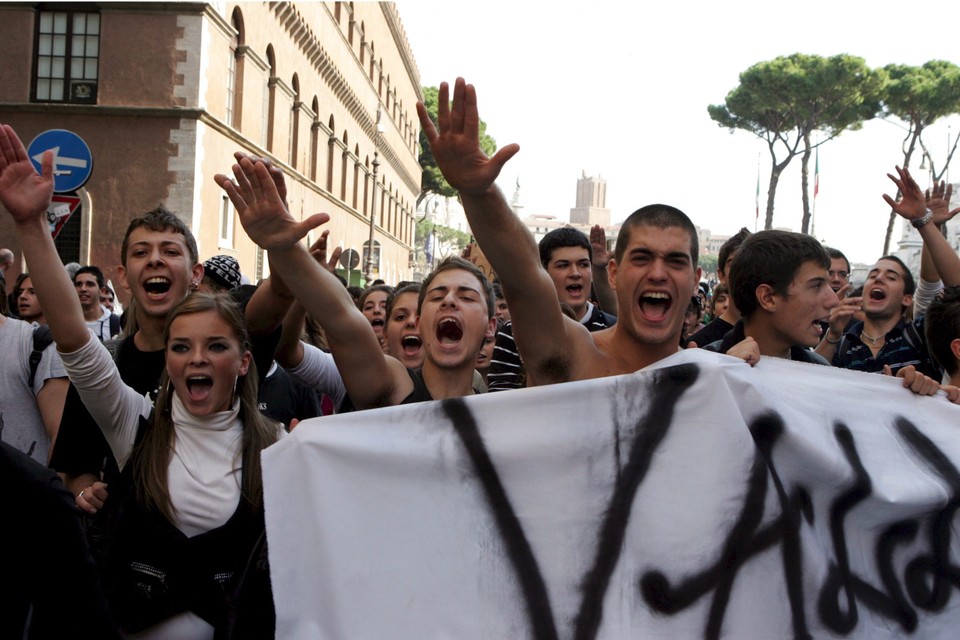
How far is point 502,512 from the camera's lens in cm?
242

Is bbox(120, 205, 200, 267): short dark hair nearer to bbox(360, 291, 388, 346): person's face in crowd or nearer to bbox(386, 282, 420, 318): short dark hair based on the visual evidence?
bbox(386, 282, 420, 318): short dark hair

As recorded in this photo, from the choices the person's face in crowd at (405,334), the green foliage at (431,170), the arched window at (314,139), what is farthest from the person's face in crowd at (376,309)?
the green foliage at (431,170)

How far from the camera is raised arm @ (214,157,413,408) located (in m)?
2.92

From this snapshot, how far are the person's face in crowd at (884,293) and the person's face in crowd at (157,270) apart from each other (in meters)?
3.54

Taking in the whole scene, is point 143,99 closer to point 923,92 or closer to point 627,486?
point 627,486

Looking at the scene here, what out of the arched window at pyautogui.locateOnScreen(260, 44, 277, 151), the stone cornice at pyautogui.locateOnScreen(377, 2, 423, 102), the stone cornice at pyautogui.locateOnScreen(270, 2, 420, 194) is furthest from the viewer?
the stone cornice at pyautogui.locateOnScreen(377, 2, 423, 102)

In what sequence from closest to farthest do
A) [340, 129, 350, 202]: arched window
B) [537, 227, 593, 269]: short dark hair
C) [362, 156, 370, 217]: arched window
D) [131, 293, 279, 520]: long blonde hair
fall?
[131, 293, 279, 520]: long blonde hair → [537, 227, 593, 269]: short dark hair → [340, 129, 350, 202]: arched window → [362, 156, 370, 217]: arched window

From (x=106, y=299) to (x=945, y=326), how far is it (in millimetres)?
6818

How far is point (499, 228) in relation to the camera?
8.59ft

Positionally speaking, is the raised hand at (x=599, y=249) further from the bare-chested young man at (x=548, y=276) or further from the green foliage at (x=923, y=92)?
the green foliage at (x=923, y=92)

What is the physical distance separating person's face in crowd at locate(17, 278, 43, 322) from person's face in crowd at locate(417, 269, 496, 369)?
4321 millimetres

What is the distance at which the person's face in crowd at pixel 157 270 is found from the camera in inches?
139

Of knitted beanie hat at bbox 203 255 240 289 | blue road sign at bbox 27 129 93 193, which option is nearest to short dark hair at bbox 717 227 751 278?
knitted beanie hat at bbox 203 255 240 289

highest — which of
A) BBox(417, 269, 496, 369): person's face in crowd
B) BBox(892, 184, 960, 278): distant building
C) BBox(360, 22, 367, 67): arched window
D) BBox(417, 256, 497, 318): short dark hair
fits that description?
BBox(360, 22, 367, 67): arched window
